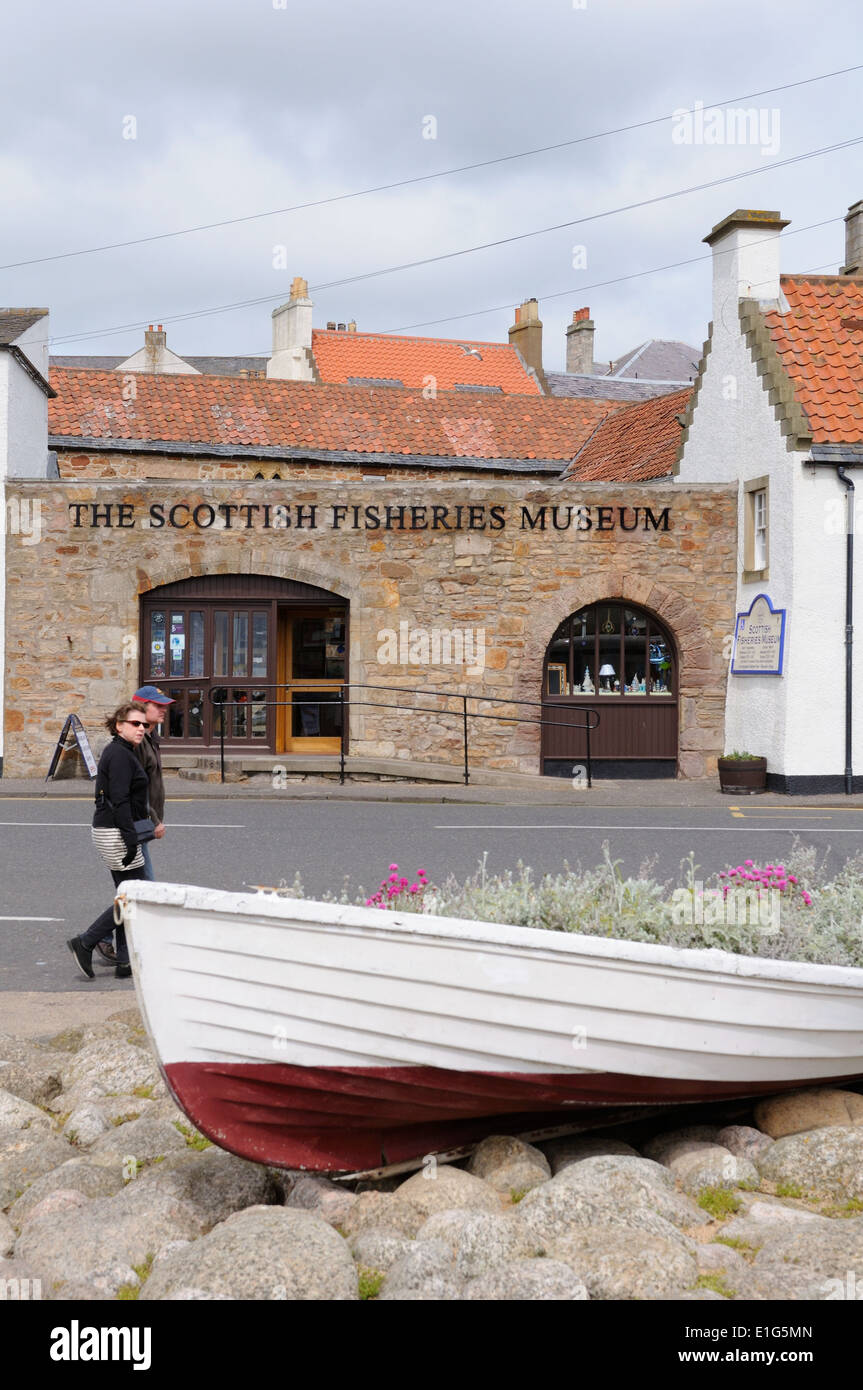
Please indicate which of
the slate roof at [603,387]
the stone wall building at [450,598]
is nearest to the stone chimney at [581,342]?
the slate roof at [603,387]

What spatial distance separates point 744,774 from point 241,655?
7293 mm

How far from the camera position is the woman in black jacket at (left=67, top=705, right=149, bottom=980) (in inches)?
304

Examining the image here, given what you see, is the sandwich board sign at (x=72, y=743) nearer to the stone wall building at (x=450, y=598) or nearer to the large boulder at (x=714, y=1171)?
the stone wall building at (x=450, y=598)

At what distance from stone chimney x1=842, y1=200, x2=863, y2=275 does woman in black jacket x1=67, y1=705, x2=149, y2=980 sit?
20.0 metres

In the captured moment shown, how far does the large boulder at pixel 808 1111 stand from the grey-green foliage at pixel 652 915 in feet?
1.66

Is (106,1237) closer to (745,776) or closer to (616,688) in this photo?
(745,776)

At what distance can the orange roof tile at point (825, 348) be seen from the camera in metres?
17.6

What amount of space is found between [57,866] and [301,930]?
713 cm

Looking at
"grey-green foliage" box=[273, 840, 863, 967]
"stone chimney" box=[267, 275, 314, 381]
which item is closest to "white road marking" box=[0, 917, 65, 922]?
"grey-green foliage" box=[273, 840, 863, 967]

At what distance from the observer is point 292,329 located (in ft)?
131

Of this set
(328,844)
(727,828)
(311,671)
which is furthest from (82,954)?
(311,671)
